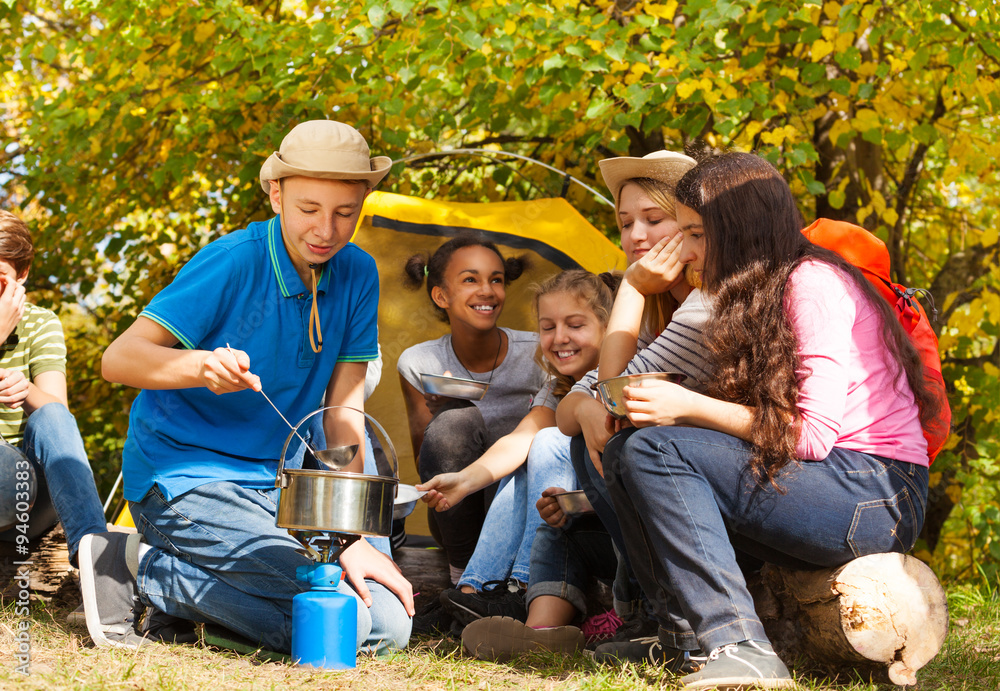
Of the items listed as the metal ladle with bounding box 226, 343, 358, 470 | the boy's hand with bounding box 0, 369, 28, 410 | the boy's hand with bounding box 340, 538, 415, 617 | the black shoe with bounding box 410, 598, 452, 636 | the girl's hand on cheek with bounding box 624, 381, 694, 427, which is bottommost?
the black shoe with bounding box 410, 598, 452, 636

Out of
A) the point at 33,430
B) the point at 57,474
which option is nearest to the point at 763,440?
the point at 57,474

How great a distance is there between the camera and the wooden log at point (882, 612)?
1.93 metres

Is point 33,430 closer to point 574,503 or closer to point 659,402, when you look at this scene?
point 574,503

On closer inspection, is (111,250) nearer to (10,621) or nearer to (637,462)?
(10,621)

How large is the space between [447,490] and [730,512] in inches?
40.6

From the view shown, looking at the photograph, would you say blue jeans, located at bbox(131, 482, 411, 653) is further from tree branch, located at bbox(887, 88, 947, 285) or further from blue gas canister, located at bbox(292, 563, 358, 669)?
tree branch, located at bbox(887, 88, 947, 285)

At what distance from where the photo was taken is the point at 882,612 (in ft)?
6.31

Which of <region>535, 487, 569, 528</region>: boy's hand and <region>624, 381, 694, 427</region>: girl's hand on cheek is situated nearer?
<region>624, 381, 694, 427</region>: girl's hand on cheek

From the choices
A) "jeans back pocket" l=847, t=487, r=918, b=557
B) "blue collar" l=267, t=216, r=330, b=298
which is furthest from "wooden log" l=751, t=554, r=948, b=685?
"blue collar" l=267, t=216, r=330, b=298

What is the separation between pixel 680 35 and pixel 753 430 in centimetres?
218

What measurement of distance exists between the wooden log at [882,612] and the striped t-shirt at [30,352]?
2.38 metres

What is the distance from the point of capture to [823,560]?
1.95 metres

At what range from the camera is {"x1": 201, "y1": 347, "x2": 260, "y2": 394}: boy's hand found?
6.57 ft

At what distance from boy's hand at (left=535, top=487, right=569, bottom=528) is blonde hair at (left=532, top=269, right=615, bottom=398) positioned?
0.47 metres
